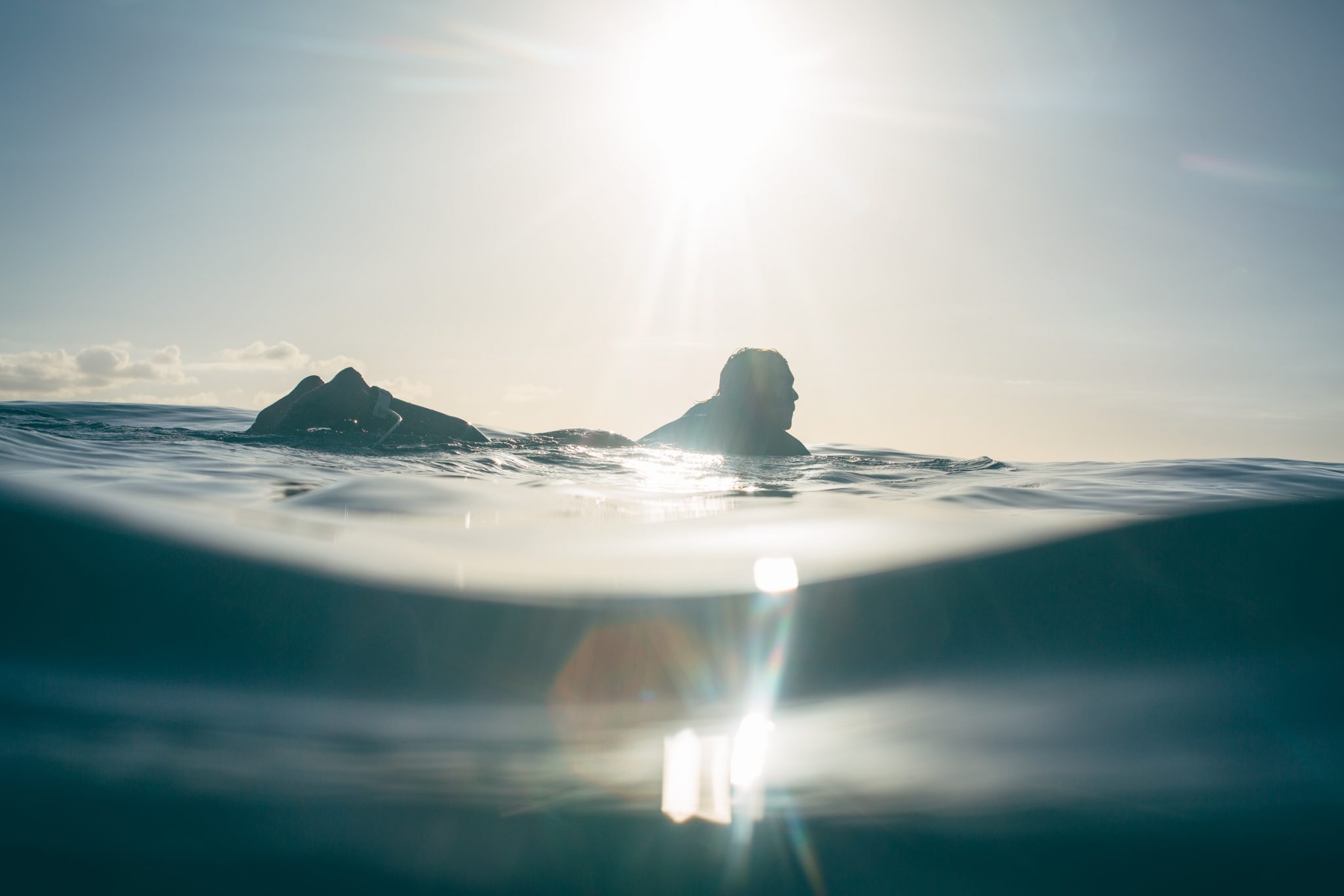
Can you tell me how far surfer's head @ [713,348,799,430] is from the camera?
16.4 m

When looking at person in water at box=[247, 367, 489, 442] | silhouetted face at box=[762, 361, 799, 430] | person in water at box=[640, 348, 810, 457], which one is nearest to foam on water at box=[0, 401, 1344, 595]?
person in water at box=[247, 367, 489, 442]

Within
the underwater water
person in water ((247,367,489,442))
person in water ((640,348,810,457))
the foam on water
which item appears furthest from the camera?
person in water ((640,348,810,457))

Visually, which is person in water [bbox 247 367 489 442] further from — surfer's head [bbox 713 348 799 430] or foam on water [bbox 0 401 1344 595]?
surfer's head [bbox 713 348 799 430]

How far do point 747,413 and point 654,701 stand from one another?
48.4 ft

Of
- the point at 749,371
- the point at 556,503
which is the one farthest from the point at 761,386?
the point at 556,503

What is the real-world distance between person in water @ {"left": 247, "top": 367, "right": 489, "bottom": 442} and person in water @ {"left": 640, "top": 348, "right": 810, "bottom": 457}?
24.1 feet

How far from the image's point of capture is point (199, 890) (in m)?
0.97

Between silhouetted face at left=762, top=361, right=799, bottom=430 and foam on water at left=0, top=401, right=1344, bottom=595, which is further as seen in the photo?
silhouetted face at left=762, top=361, right=799, bottom=430

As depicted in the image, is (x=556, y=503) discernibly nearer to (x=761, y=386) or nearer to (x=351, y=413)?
(x=351, y=413)

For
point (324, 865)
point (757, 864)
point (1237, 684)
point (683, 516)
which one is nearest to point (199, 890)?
point (324, 865)

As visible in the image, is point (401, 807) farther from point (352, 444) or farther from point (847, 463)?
point (847, 463)

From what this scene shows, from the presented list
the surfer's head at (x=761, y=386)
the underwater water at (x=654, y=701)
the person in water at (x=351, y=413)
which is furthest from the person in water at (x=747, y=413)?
the underwater water at (x=654, y=701)

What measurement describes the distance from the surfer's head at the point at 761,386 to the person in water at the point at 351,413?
7975 mm

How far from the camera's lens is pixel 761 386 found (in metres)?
16.6
